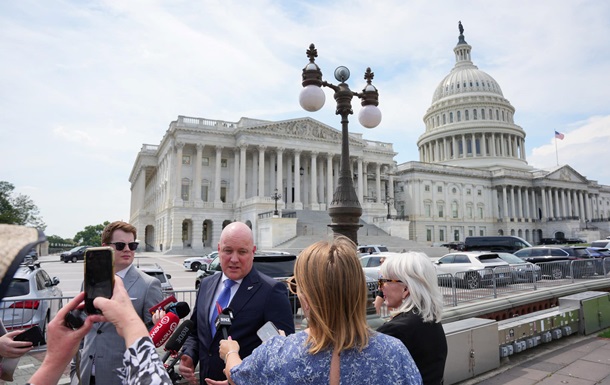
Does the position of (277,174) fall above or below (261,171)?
below

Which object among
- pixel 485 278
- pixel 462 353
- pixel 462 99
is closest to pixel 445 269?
pixel 485 278

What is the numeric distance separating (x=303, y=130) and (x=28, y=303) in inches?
2068

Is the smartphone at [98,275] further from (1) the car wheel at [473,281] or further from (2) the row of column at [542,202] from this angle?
(2) the row of column at [542,202]

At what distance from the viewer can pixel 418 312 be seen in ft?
10.00

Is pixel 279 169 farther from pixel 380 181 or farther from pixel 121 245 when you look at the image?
pixel 121 245

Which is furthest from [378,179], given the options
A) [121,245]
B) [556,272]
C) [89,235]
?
[89,235]

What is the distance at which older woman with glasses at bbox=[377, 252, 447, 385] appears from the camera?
296 centimetres

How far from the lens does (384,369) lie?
6.21 ft

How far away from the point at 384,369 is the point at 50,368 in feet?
4.90

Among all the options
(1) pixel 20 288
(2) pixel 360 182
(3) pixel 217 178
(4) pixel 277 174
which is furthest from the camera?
(2) pixel 360 182

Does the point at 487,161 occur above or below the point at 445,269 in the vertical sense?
above

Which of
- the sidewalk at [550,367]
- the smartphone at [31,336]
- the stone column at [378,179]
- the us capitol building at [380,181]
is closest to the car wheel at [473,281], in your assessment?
the sidewalk at [550,367]

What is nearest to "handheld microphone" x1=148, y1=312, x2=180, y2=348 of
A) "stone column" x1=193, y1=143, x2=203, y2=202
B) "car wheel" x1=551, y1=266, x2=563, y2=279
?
"car wheel" x1=551, y1=266, x2=563, y2=279

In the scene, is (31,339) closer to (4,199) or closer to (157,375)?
(157,375)
